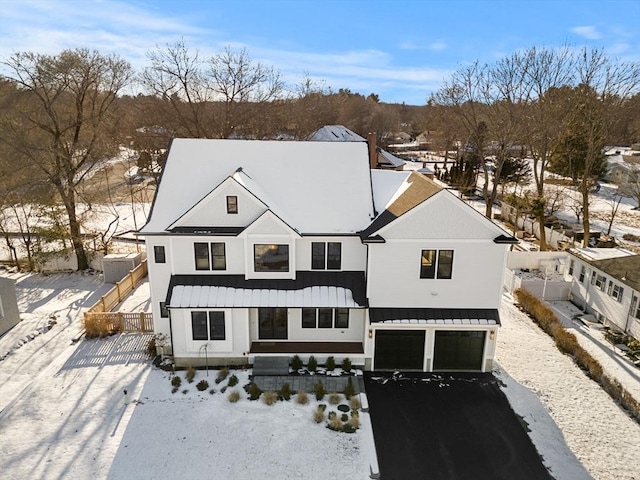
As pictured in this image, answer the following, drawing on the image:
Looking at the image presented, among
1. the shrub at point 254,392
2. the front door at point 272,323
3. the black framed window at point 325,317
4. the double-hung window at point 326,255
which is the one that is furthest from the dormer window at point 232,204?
the shrub at point 254,392

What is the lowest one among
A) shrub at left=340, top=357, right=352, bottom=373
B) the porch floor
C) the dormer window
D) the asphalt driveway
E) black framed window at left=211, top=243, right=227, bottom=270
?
the asphalt driveway

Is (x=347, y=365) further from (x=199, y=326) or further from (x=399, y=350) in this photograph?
(x=199, y=326)

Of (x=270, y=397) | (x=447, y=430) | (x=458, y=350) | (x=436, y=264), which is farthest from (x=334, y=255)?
(x=447, y=430)

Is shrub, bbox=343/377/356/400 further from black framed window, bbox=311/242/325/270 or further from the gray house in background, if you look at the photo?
the gray house in background

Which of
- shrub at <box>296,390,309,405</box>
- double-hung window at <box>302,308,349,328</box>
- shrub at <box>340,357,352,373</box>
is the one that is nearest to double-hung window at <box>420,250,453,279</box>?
double-hung window at <box>302,308,349,328</box>

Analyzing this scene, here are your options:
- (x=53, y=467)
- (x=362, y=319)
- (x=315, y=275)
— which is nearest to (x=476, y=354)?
(x=362, y=319)

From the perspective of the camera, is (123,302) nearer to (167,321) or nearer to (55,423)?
(167,321)
